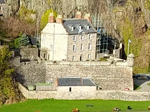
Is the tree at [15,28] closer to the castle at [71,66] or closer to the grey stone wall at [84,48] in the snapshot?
the castle at [71,66]

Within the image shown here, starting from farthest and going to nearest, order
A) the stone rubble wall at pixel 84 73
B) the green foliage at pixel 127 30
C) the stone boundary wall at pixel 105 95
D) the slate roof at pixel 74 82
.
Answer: the green foliage at pixel 127 30
the stone rubble wall at pixel 84 73
the slate roof at pixel 74 82
the stone boundary wall at pixel 105 95

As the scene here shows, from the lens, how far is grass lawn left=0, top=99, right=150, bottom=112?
41844 millimetres

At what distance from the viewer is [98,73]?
49.5 m

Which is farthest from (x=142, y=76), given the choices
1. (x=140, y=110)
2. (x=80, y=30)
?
(x=140, y=110)

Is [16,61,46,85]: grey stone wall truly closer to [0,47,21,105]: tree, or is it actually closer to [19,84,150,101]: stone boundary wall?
[0,47,21,105]: tree

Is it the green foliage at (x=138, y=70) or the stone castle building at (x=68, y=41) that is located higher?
the stone castle building at (x=68, y=41)

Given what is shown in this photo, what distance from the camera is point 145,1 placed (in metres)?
75.7

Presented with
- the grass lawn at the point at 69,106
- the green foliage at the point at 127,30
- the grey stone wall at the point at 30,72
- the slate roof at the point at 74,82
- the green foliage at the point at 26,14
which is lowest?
the grass lawn at the point at 69,106

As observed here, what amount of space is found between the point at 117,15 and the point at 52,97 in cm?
3346

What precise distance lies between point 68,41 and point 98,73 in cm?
724

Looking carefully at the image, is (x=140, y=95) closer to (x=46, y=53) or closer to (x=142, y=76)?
(x=142, y=76)

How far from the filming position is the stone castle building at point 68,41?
54344 millimetres

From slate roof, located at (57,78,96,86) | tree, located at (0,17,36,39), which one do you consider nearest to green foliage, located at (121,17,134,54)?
tree, located at (0,17,36,39)

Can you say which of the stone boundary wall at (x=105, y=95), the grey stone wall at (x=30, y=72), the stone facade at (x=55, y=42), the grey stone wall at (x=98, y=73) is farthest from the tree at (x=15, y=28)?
the stone boundary wall at (x=105, y=95)
